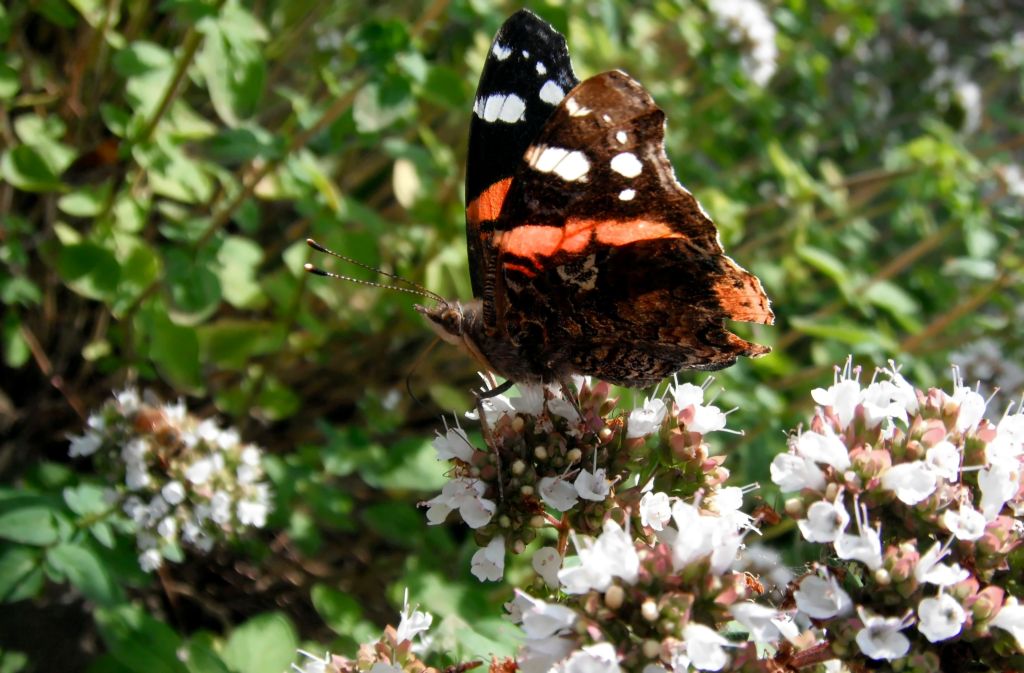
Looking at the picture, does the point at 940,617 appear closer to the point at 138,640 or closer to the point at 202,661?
the point at 202,661

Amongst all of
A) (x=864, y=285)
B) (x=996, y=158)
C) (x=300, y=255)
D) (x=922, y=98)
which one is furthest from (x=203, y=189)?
(x=922, y=98)

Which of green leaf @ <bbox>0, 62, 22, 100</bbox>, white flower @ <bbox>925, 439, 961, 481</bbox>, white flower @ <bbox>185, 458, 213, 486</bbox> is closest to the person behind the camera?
white flower @ <bbox>925, 439, 961, 481</bbox>

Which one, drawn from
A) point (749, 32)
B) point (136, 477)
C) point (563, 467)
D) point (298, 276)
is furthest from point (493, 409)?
point (749, 32)

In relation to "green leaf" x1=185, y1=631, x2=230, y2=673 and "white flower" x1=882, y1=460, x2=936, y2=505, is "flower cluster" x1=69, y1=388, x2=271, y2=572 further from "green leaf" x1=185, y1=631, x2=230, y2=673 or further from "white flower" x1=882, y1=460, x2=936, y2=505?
"white flower" x1=882, y1=460, x2=936, y2=505

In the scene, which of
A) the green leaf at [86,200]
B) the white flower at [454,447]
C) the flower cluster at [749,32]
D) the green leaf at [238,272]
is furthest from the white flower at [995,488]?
the flower cluster at [749,32]

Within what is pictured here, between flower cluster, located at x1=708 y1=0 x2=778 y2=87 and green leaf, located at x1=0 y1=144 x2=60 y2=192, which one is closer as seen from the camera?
green leaf, located at x1=0 y1=144 x2=60 y2=192

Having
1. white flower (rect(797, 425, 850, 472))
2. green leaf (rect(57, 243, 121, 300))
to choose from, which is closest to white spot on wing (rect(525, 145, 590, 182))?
white flower (rect(797, 425, 850, 472))
